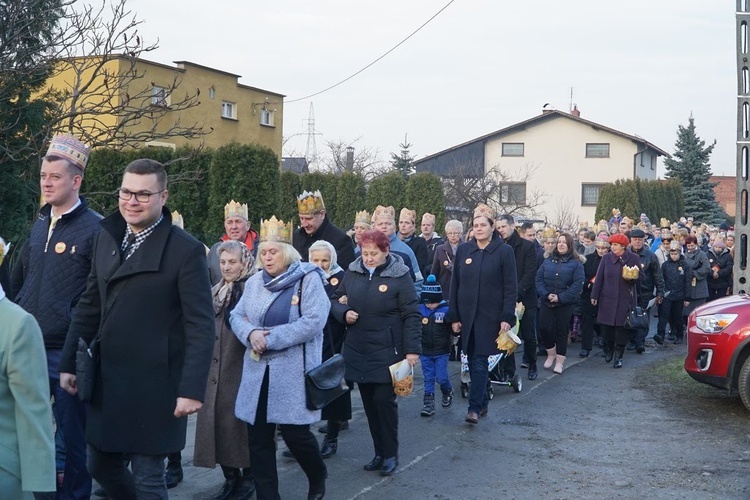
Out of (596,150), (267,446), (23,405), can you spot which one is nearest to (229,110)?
(596,150)

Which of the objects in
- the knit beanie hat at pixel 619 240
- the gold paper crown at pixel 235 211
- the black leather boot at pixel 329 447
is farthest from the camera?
the knit beanie hat at pixel 619 240

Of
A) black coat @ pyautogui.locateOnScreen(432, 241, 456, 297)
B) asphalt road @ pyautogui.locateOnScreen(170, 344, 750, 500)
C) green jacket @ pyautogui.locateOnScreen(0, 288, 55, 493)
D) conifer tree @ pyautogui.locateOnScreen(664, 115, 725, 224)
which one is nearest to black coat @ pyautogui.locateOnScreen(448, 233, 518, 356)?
asphalt road @ pyautogui.locateOnScreen(170, 344, 750, 500)

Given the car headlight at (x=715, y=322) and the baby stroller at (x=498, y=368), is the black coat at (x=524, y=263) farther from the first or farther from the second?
the car headlight at (x=715, y=322)

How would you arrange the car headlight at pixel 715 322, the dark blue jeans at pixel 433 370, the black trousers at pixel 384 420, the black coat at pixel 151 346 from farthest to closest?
the car headlight at pixel 715 322
the dark blue jeans at pixel 433 370
the black trousers at pixel 384 420
the black coat at pixel 151 346

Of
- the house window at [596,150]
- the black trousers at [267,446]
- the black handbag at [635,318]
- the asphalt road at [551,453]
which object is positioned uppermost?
the house window at [596,150]

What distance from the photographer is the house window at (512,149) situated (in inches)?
2368

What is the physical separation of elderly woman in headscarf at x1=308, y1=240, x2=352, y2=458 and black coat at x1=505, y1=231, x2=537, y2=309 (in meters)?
4.03

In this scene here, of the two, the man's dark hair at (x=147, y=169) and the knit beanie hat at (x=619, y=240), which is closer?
the man's dark hair at (x=147, y=169)

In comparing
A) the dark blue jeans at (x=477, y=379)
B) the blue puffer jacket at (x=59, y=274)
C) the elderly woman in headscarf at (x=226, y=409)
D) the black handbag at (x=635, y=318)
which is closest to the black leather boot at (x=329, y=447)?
the elderly woman in headscarf at (x=226, y=409)

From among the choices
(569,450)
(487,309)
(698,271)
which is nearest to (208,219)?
(698,271)

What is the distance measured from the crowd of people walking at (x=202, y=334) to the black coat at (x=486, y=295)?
0.05 feet

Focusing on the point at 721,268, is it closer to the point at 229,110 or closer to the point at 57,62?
the point at 57,62

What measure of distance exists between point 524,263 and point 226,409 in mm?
6232

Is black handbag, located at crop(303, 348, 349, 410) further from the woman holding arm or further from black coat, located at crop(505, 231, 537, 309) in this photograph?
black coat, located at crop(505, 231, 537, 309)
